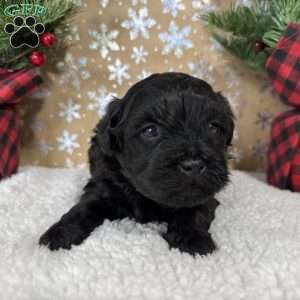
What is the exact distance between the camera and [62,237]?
141 centimetres

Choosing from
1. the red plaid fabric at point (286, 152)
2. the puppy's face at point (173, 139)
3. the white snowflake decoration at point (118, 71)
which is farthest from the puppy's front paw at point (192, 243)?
the white snowflake decoration at point (118, 71)

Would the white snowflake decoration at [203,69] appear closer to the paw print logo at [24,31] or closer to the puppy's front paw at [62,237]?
the paw print logo at [24,31]

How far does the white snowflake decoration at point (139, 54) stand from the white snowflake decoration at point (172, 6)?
9.6 inches

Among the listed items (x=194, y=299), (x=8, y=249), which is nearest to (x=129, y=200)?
(x=8, y=249)

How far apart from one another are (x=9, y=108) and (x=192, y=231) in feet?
4.18

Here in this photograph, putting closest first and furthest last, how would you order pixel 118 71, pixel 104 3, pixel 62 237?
pixel 62 237
pixel 104 3
pixel 118 71

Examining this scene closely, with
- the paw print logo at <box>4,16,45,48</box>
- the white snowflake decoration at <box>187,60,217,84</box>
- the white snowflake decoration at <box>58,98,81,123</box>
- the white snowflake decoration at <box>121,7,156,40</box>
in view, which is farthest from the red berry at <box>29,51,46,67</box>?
the white snowflake decoration at <box>187,60,217,84</box>

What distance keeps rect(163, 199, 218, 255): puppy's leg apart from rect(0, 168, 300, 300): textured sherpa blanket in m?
0.03

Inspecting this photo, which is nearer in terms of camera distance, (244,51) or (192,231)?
(192,231)

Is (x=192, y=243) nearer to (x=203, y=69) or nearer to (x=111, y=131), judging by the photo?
(x=111, y=131)

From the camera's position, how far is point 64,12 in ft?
7.01

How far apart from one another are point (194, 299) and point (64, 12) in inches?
60.8

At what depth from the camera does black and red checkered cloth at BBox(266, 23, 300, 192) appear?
210 cm

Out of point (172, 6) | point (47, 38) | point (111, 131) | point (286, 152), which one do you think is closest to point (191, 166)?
point (111, 131)
